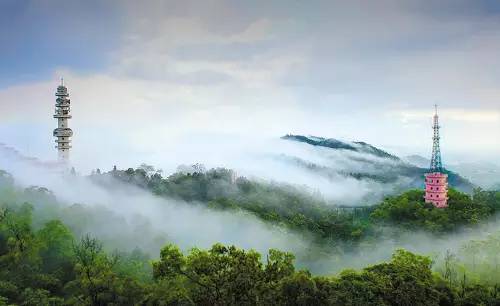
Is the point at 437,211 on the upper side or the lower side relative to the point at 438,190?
lower

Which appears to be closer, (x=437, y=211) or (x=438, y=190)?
(x=437, y=211)

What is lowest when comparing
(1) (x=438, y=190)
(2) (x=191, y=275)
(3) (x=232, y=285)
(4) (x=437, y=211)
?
(3) (x=232, y=285)

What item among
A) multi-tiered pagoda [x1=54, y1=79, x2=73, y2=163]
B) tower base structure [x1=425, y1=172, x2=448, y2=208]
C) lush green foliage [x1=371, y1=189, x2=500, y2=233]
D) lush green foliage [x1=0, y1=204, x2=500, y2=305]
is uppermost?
multi-tiered pagoda [x1=54, y1=79, x2=73, y2=163]

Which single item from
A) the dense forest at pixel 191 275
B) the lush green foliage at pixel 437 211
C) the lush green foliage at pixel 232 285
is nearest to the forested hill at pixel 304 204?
the lush green foliage at pixel 437 211

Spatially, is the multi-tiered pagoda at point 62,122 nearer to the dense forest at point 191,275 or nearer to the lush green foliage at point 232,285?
the dense forest at point 191,275

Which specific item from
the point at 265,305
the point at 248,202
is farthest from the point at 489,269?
the point at 248,202

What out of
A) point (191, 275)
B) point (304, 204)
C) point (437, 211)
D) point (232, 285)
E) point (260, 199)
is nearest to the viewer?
point (232, 285)

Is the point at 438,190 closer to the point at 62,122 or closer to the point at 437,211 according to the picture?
the point at 437,211

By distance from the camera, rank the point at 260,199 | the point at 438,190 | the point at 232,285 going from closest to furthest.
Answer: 1. the point at 232,285
2. the point at 438,190
3. the point at 260,199

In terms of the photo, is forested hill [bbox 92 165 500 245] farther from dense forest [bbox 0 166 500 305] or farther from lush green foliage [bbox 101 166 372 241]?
dense forest [bbox 0 166 500 305]

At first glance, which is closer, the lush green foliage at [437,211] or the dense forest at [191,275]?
the dense forest at [191,275]

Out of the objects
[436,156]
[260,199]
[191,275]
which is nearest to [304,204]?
[260,199]

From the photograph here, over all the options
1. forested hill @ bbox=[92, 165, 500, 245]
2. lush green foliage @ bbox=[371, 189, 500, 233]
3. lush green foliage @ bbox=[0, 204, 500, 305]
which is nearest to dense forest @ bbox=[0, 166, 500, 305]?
lush green foliage @ bbox=[0, 204, 500, 305]

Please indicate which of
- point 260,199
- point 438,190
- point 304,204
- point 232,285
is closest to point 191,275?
point 232,285
